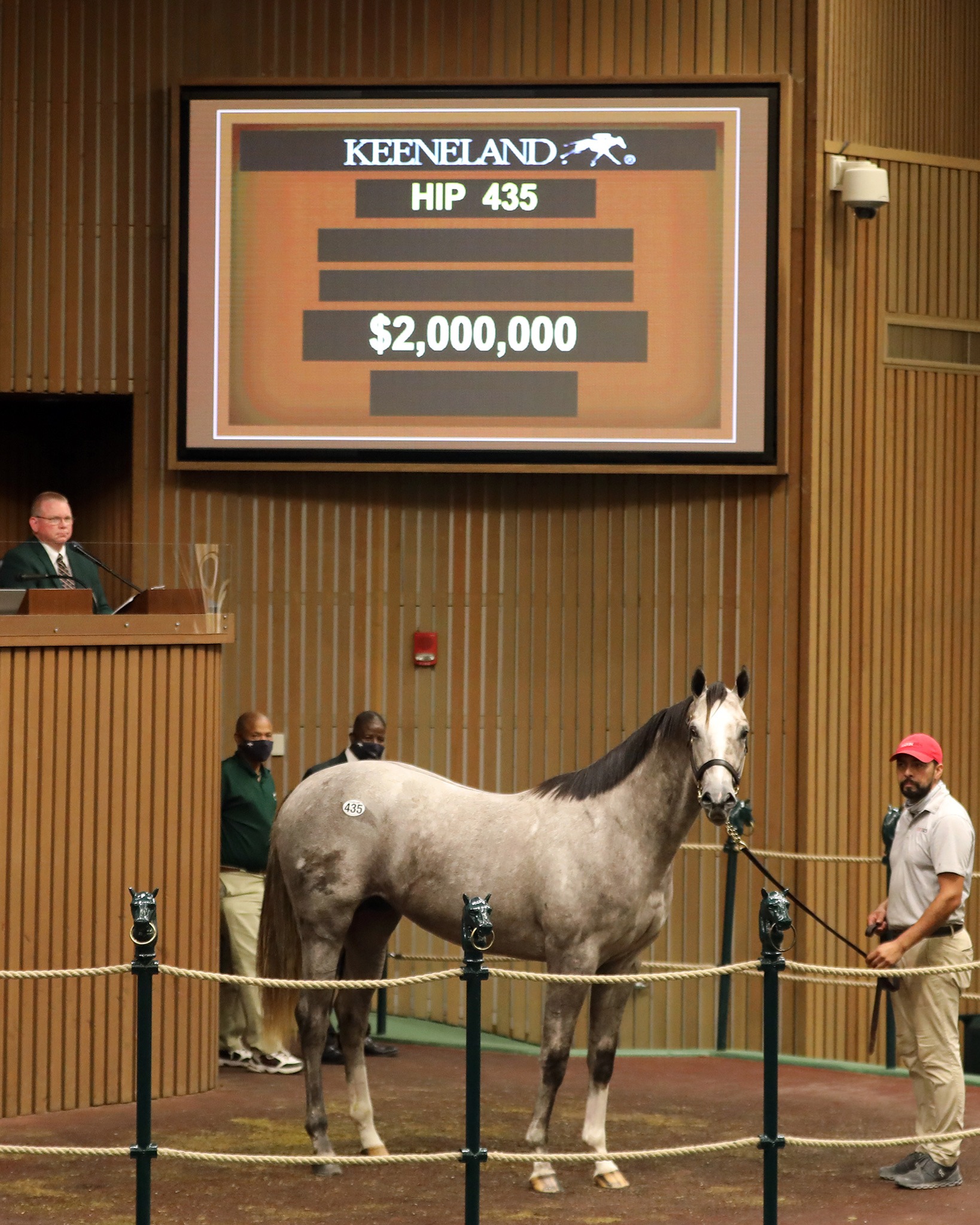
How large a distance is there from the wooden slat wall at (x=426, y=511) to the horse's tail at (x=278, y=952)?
2794mm

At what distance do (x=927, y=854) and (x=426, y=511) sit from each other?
4.29 m

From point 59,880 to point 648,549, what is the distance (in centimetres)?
405

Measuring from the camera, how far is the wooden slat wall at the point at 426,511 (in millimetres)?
9594

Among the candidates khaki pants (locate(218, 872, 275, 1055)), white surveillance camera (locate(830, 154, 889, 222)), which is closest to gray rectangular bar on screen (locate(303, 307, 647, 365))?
white surveillance camera (locate(830, 154, 889, 222))

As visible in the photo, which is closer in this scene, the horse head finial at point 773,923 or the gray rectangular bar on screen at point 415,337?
the horse head finial at point 773,923

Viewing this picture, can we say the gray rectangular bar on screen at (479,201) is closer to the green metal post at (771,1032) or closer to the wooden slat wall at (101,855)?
the wooden slat wall at (101,855)

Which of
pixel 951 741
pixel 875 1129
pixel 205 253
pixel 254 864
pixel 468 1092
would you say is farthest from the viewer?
pixel 951 741

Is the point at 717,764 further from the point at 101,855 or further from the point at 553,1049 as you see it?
the point at 101,855

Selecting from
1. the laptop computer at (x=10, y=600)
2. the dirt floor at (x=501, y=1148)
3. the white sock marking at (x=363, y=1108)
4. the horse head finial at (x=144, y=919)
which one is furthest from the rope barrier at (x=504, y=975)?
the laptop computer at (x=10, y=600)

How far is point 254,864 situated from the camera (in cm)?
834


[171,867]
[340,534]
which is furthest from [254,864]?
[340,534]

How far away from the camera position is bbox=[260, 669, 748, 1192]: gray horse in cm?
627

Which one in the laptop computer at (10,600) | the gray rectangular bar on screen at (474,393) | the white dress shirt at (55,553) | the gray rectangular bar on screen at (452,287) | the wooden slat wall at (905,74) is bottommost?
the laptop computer at (10,600)

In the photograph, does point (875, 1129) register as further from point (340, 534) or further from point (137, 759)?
point (340, 534)
